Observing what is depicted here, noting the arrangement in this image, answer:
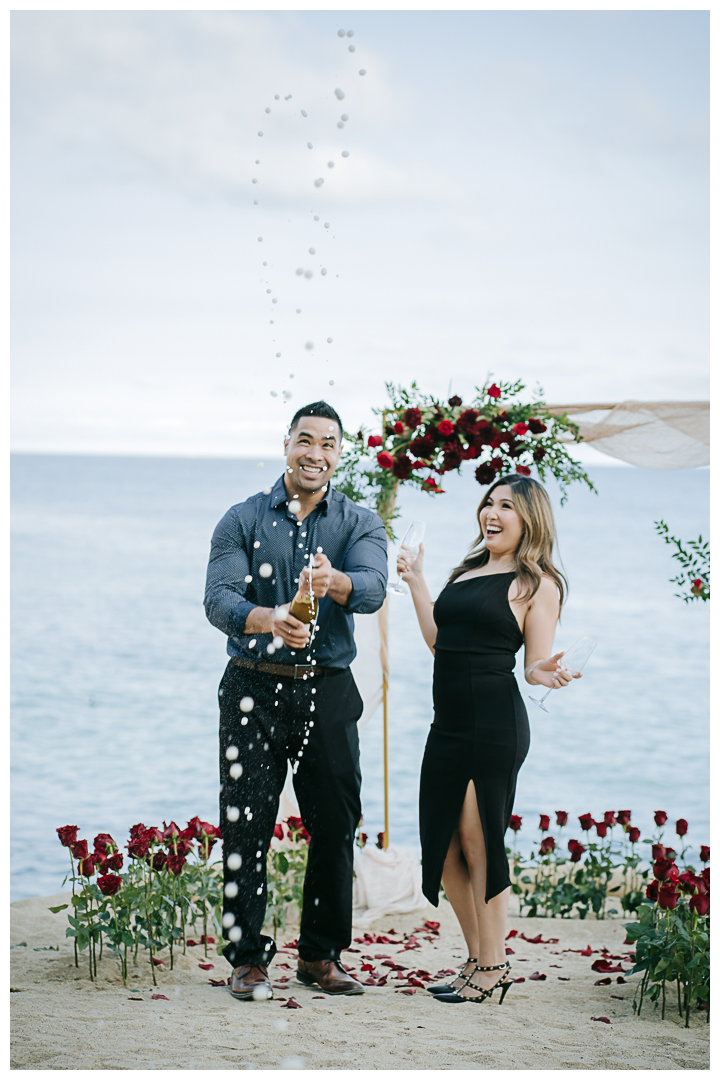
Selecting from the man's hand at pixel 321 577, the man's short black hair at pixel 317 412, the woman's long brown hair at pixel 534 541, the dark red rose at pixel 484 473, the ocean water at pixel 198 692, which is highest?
the man's short black hair at pixel 317 412

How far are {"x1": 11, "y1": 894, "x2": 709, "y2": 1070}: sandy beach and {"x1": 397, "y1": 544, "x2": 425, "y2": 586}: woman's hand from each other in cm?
160

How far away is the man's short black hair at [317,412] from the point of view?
360cm

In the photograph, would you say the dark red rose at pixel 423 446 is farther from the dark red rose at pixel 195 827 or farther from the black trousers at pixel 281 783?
the dark red rose at pixel 195 827

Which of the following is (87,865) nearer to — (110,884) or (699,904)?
(110,884)

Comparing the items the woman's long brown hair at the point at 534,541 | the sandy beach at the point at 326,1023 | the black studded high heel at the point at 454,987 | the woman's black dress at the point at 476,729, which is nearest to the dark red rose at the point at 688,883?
the sandy beach at the point at 326,1023

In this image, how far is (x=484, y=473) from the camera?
4.65 meters

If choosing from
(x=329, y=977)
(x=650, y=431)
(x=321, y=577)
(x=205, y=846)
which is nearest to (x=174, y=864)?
(x=205, y=846)

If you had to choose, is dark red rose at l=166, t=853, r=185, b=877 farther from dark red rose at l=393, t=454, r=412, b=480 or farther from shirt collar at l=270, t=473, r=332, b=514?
dark red rose at l=393, t=454, r=412, b=480

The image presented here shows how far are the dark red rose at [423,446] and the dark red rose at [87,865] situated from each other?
94.0 inches

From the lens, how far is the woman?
3.58 meters

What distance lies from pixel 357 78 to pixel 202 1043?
3504mm

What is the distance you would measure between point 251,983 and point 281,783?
73cm

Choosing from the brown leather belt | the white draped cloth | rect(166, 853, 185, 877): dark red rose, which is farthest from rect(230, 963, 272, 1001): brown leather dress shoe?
the white draped cloth
